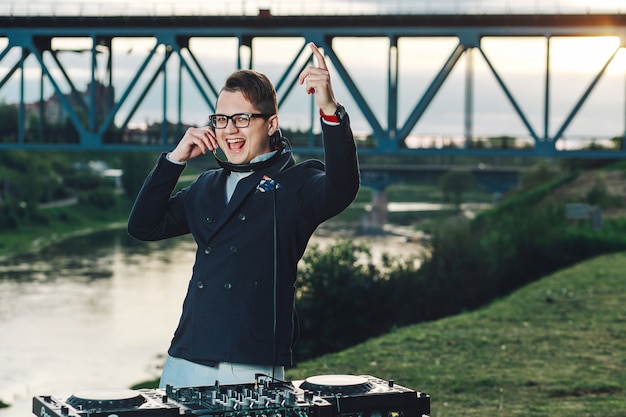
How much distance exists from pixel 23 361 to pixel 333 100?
98.5 ft

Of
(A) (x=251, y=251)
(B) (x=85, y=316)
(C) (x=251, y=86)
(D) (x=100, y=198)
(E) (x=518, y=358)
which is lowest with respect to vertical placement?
(B) (x=85, y=316)

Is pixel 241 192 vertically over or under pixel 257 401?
over

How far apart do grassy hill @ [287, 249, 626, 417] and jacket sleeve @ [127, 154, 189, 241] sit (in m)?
8.07

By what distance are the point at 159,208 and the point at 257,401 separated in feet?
3.39

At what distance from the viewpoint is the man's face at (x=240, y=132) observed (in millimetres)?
4508

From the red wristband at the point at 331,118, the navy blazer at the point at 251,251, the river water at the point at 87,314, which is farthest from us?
the river water at the point at 87,314

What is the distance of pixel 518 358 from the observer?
A: 1677 centimetres

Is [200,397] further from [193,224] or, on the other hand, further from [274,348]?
[193,224]

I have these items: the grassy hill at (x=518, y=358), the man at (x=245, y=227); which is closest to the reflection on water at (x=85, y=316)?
the grassy hill at (x=518, y=358)

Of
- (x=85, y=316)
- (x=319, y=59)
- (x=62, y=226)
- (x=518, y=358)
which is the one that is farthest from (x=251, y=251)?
(x=62, y=226)

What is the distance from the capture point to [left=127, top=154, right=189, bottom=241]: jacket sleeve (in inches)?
182

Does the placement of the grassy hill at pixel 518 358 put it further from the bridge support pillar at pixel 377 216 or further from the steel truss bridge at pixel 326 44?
the bridge support pillar at pixel 377 216

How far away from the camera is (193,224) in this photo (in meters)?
4.68

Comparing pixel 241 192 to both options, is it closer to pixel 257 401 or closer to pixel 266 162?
pixel 266 162
